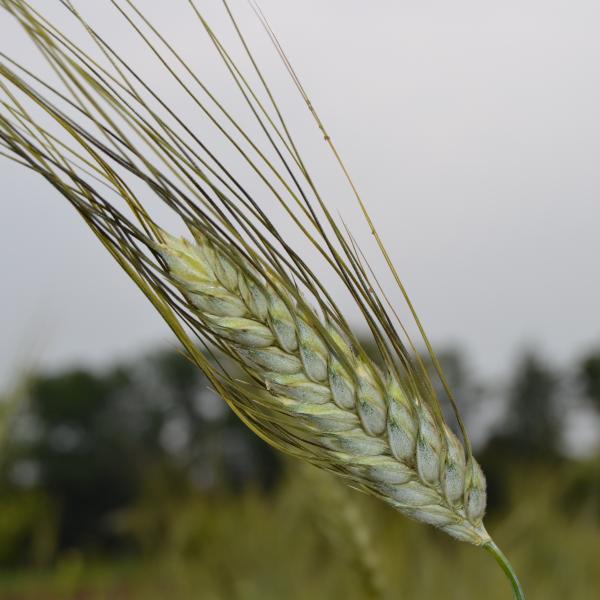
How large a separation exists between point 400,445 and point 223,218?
1.03ft

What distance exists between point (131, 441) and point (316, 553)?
417 inches

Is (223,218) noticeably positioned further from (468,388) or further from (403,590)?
(468,388)

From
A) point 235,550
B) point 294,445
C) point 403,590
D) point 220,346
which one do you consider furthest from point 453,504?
point 235,550

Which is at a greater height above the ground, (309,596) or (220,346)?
(220,346)

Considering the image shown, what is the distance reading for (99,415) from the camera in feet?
60.4

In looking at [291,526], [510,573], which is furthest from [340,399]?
[291,526]

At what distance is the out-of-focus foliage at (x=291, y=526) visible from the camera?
3.56 meters

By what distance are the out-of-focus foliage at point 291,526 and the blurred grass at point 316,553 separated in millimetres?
12

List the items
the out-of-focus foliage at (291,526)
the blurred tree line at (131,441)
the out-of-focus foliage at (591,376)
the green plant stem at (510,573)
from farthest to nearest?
the out-of-focus foliage at (591,376) → the blurred tree line at (131,441) → the out-of-focus foliage at (291,526) → the green plant stem at (510,573)

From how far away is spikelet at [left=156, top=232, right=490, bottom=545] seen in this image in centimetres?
87

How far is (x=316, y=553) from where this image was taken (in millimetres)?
5742

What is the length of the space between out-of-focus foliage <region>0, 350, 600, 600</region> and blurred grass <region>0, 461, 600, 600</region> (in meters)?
0.01

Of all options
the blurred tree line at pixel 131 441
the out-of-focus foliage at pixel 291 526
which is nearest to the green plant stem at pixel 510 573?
the out-of-focus foliage at pixel 291 526

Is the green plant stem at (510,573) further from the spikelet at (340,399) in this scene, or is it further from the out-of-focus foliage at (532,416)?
the out-of-focus foliage at (532,416)
